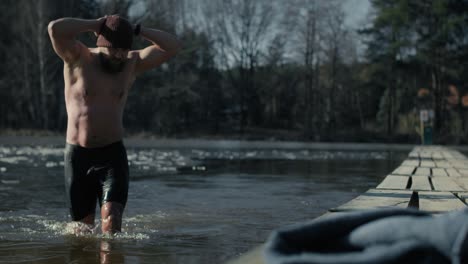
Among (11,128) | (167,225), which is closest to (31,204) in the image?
(167,225)

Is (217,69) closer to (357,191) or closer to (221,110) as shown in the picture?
(221,110)

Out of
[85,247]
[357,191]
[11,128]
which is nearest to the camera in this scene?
[85,247]

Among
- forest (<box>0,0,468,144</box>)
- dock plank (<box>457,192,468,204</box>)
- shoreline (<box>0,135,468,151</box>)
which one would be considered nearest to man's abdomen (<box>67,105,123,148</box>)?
dock plank (<box>457,192,468,204</box>)

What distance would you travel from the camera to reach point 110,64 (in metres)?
4.81

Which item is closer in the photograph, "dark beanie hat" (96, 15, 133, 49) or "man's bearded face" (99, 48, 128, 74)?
"dark beanie hat" (96, 15, 133, 49)

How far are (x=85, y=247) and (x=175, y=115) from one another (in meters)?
37.8

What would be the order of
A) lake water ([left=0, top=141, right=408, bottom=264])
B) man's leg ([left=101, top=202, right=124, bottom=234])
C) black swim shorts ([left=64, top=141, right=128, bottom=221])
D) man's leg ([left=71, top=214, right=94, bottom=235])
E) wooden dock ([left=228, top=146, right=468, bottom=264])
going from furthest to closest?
man's leg ([left=71, top=214, right=94, bottom=235]) < black swim shorts ([left=64, top=141, right=128, bottom=221]) < man's leg ([left=101, top=202, right=124, bottom=234]) < lake water ([left=0, top=141, right=408, bottom=264]) < wooden dock ([left=228, top=146, right=468, bottom=264])

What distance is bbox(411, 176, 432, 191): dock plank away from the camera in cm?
555

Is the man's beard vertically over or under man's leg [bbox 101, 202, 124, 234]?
over

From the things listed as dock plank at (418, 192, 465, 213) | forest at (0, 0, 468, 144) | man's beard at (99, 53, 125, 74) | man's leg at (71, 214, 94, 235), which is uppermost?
forest at (0, 0, 468, 144)

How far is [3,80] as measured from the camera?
122 ft

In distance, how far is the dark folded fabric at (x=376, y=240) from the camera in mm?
1795

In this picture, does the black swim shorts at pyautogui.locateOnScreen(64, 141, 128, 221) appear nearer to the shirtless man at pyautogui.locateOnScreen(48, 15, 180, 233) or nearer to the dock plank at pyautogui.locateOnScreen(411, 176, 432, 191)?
the shirtless man at pyautogui.locateOnScreen(48, 15, 180, 233)

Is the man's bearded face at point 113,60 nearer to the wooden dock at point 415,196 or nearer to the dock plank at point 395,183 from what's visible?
the wooden dock at point 415,196
